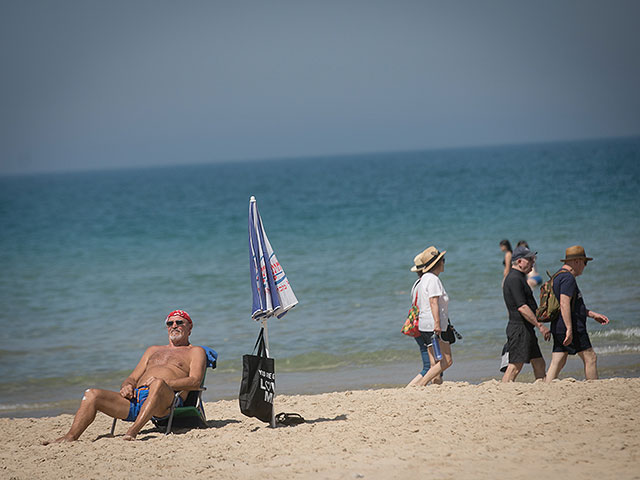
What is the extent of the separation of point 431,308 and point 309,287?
32.1ft

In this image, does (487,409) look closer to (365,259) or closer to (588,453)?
(588,453)

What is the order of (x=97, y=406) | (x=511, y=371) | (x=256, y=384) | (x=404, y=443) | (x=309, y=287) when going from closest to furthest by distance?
1. (x=404, y=443)
2. (x=256, y=384)
3. (x=97, y=406)
4. (x=511, y=371)
5. (x=309, y=287)

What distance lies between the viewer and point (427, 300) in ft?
24.4

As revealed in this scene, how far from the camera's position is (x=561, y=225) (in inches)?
977

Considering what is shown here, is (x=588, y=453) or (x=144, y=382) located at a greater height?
(x=144, y=382)

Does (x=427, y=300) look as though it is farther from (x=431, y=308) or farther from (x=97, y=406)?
(x=97, y=406)

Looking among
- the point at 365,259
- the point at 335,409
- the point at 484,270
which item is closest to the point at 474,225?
the point at 365,259

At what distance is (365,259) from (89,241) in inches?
610

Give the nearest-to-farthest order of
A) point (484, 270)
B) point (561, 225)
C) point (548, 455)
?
point (548, 455)
point (484, 270)
point (561, 225)

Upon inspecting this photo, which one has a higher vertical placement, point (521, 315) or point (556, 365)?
point (521, 315)

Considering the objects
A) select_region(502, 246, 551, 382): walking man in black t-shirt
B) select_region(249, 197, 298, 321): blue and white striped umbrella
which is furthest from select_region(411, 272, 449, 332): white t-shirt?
select_region(249, 197, 298, 321): blue and white striped umbrella

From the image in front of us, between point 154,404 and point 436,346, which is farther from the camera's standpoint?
point 436,346

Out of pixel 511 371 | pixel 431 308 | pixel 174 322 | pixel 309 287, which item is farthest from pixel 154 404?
pixel 309 287

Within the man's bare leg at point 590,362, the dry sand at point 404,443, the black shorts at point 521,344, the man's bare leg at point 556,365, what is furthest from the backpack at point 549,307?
the dry sand at point 404,443
